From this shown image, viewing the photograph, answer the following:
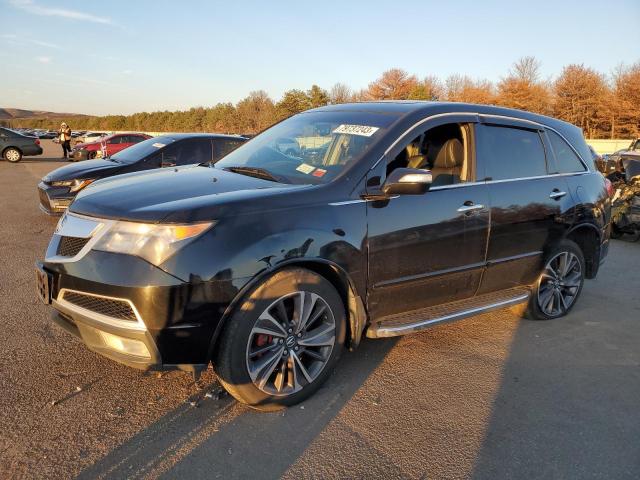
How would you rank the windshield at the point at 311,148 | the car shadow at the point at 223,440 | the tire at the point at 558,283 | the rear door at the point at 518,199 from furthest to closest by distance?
the tire at the point at 558,283 < the rear door at the point at 518,199 < the windshield at the point at 311,148 < the car shadow at the point at 223,440

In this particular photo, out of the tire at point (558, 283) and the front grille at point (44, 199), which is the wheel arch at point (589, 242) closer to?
the tire at point (558, 283)

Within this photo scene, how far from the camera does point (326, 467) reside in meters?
2.47

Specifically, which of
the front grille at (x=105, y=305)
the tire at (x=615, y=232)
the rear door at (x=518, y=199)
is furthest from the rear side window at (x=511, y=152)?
the tire at (x=615, y=232)

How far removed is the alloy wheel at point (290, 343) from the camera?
2.84 meters

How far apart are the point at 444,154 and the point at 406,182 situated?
1.05 m

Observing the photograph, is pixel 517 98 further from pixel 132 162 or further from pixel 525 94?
pixel 132 162

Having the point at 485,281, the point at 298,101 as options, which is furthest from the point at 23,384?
the point at 298,101

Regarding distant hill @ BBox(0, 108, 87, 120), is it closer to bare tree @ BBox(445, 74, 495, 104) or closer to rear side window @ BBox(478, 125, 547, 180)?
bare tree @ BBox(445, 74, 495, 104)

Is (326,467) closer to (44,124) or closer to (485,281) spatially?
(485,281)

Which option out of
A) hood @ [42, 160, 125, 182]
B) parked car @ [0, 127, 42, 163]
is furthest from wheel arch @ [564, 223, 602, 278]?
parked car @ [0, 127, 42, 163]

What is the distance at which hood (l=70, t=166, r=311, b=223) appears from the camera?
8.66ft

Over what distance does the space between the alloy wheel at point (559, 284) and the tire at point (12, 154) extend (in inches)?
966

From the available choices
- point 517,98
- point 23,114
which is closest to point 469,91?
point 517,98

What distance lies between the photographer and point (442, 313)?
11.9 ft
